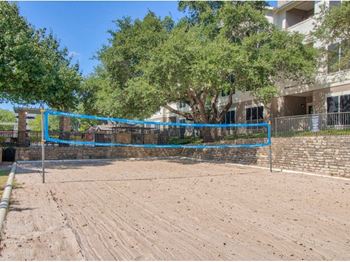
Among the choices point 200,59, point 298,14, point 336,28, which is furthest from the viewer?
point 298,14

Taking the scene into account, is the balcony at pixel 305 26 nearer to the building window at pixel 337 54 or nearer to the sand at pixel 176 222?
the building window at pixel 337 54

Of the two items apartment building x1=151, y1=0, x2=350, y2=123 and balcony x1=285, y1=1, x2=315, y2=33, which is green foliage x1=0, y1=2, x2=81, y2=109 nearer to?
apartment building x1=151, y1=0, x2=350, y2=123

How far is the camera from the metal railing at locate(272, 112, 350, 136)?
1752 cm

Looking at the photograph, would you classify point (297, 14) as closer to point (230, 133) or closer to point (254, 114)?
point (254, 114)

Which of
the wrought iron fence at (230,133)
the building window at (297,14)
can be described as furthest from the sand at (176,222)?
the building window at (297,14)

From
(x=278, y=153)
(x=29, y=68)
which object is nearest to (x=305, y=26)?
(x=278, y=153)

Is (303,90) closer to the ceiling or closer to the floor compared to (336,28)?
→ closer to the floor

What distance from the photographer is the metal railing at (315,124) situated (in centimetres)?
1752

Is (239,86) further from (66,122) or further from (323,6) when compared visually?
(66,122)

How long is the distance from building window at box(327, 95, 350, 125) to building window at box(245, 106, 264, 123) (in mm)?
6085

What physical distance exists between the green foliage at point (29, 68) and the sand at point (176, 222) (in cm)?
705

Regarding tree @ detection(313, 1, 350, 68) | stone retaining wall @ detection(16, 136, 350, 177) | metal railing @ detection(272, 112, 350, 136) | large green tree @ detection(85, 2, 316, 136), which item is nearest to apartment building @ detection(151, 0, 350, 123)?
tree @ detection(313, 1, 350, 68)

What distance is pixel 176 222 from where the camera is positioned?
6.38 meters

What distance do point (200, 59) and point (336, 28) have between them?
811 centimetres
